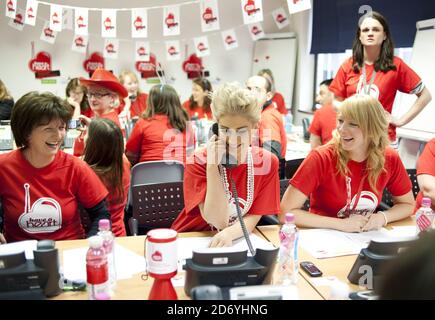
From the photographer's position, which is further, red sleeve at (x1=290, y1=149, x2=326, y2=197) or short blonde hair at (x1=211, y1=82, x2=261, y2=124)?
red sleeve at (x1=290, y1=149, x2=326, y2=197)

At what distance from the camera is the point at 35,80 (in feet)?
22.8

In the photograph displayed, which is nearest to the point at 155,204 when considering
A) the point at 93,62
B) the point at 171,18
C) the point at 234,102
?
the point at 234,102

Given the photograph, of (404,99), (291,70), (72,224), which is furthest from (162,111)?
(291,70)

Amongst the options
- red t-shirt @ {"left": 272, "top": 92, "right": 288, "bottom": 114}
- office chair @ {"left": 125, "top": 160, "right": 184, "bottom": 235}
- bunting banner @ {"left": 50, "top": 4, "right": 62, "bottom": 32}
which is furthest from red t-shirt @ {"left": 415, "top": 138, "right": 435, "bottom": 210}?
bunting banner @ {"left": 50, "top": 4, "right": 62, "bottom": 32}

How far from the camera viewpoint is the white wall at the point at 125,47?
6730mm

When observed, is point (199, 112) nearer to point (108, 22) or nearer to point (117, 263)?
point (108, 22)

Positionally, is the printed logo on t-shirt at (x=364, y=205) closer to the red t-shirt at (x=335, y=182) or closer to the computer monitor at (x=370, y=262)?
the red t-shirt at (x=335, y=182)

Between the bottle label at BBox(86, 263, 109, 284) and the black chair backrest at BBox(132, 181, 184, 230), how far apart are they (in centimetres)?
106

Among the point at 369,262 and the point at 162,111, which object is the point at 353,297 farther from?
the point at 162,111

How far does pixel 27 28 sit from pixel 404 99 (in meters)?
5.38

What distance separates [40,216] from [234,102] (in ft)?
3.18

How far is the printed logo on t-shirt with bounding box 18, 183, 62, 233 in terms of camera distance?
1912 millimetres

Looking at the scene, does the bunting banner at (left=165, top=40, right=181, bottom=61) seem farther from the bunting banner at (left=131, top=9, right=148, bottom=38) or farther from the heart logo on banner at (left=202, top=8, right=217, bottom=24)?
the heart logo on banner at (left=202, top=8, right=217, bottom=24)

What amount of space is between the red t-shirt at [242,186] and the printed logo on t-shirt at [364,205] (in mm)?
392
